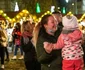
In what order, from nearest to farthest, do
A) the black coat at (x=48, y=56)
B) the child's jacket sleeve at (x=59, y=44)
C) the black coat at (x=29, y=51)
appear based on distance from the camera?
the child's jacket sleeve at (x=59, y=44) → the black coat at (x=48, y=56) → the black coat at (x=29, y=51)

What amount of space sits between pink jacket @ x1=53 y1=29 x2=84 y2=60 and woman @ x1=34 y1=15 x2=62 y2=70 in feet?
0.49

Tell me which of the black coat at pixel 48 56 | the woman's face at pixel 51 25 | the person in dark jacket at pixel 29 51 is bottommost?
the person in dark jacket at pixel 29 51

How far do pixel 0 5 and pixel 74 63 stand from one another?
1565 inches

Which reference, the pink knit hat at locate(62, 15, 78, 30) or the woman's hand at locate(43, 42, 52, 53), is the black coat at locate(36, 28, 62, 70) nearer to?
the woman's hand at locate(43, 42, 52, 53)

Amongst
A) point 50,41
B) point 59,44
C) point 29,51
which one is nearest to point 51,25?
point 50,41

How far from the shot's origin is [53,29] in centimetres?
468

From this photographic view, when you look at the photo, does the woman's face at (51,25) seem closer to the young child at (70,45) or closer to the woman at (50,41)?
the woman at (50,41)

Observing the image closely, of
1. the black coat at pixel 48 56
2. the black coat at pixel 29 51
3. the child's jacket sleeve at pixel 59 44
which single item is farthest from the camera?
the black coat at pixel 29 51

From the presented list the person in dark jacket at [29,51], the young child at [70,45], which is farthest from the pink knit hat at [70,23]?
the person in dark jacket at [29,51]

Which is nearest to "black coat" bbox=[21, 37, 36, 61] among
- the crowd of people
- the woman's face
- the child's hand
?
the crowd of people

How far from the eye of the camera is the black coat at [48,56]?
4.58 metres

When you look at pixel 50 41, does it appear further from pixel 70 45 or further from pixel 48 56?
pixel 70 45

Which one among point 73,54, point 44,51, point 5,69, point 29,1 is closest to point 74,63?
point 73,54

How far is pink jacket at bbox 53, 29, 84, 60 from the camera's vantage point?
4453mm
